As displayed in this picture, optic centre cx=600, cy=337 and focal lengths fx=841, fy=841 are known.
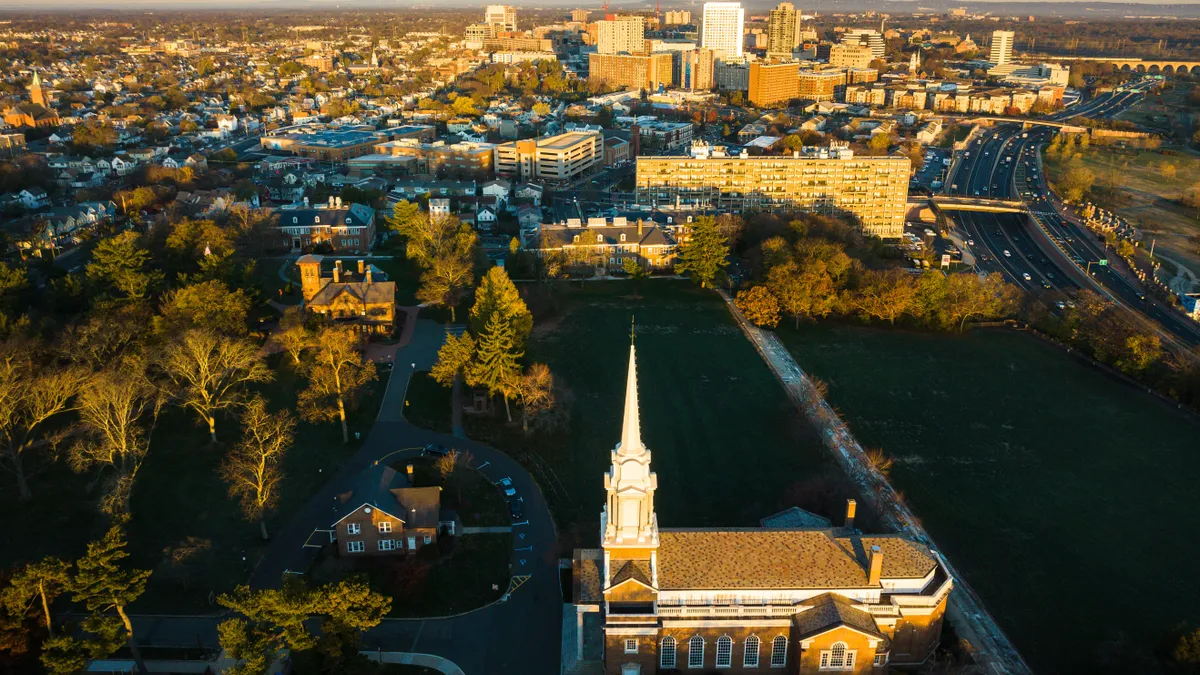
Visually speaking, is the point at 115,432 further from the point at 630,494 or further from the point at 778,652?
the point at 778,652

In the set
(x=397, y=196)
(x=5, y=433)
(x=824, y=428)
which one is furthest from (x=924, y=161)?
(x=5, y=433)

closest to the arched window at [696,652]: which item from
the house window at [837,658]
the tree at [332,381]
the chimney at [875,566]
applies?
the house window at [837,658]

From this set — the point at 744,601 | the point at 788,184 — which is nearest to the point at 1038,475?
the point at 744,601

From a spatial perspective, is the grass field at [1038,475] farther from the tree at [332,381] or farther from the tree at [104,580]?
the tree at [104,580]

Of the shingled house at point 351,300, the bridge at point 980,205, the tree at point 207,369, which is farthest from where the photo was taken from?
the bridge at point 980,205

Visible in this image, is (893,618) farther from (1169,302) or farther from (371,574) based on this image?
(1169,302)

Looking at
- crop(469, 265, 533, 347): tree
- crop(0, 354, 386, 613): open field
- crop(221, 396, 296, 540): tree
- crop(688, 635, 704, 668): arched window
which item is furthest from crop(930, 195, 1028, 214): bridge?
crop(688, 635, 704, 668): arched window

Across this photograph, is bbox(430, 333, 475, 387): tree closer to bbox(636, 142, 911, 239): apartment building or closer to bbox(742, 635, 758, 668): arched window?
bbox(742, 635, 758, 668): arched window
